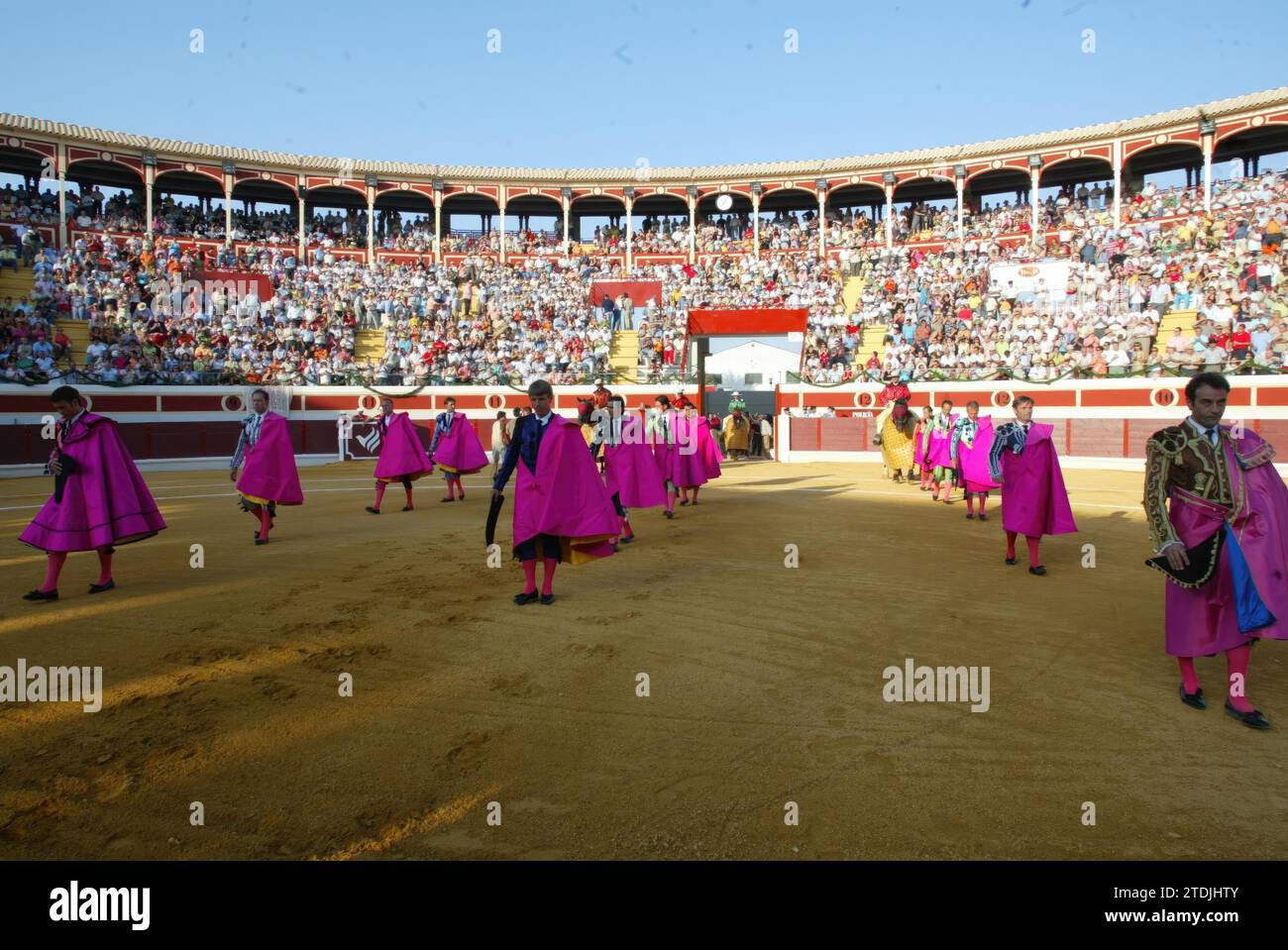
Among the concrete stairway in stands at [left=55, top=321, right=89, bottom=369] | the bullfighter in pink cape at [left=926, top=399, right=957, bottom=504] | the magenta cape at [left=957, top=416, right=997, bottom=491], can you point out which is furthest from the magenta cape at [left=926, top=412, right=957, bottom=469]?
the concrete stairway in stands at [left=55, top=321, right=89, bottom=369]

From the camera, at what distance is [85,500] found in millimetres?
6020

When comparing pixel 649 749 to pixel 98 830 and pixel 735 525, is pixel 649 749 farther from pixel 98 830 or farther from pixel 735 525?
pixel 735 525

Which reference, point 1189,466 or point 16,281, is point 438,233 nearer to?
point 16,281

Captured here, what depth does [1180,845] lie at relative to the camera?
2.67 meters

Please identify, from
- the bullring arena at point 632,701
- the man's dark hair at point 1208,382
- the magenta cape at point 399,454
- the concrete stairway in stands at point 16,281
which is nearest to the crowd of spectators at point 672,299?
the concrete stairway in stands at point 16,281

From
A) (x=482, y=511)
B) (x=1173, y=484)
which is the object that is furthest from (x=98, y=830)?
(x=482, y=511)

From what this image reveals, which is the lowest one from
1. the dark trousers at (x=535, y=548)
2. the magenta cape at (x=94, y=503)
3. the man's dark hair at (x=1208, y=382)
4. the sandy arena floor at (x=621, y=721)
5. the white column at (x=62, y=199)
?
the sandy arena floor at (x=621, y=721)

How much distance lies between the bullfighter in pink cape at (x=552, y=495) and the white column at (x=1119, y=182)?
27800 millimetres

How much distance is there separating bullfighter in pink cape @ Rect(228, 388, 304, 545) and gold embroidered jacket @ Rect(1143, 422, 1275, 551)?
24.8 ft

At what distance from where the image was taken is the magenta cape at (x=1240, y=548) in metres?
3.67

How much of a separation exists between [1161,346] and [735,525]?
1664 cm

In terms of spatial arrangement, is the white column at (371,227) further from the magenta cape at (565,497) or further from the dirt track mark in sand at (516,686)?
the dirt track mark in sand at (516,686)

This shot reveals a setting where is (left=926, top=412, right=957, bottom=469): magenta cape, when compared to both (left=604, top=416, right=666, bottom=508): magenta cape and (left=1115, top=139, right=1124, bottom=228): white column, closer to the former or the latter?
(left=604, top=416, right=666, bottom=508): magenta cape

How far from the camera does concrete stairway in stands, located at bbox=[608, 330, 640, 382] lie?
28219mm
